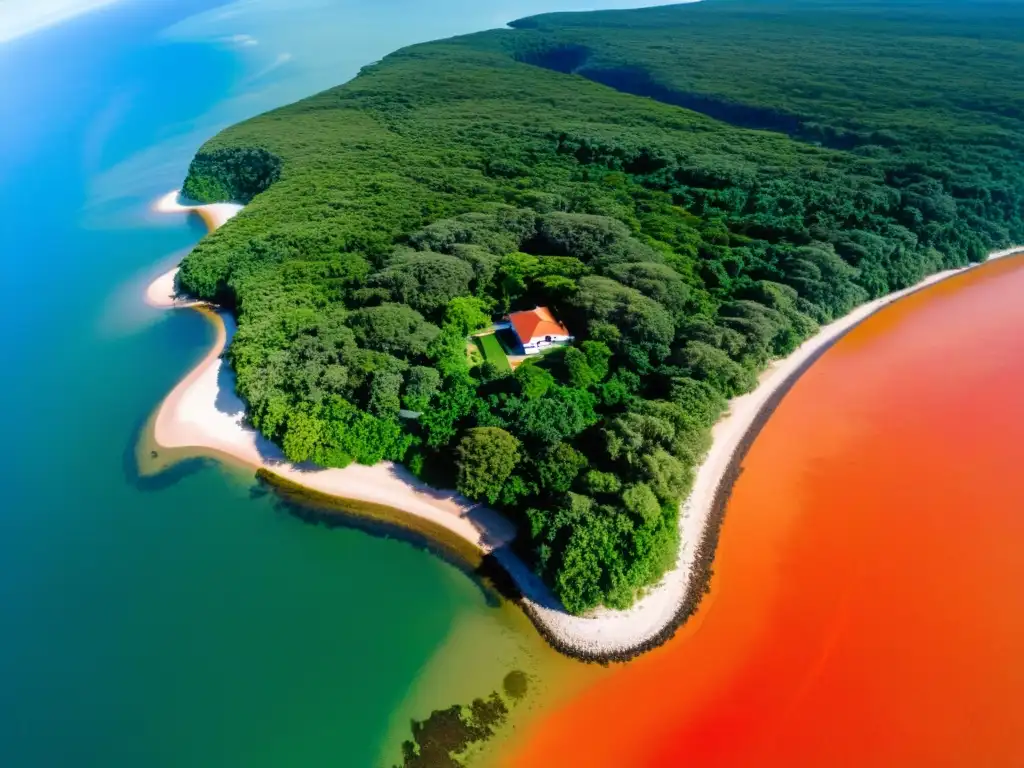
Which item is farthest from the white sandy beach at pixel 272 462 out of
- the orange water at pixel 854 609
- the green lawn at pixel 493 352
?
the orange water at pixel 854 609

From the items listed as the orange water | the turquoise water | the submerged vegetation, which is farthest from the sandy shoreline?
the submerged vegetation

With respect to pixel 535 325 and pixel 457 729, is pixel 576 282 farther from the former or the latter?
pixel 457 729

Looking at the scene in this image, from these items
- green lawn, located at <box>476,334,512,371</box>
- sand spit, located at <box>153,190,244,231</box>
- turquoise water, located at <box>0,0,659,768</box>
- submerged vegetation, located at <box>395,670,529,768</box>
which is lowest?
submerged vegetation, located at <box>395,670,529,768</box>

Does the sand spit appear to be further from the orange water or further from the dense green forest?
the orange water

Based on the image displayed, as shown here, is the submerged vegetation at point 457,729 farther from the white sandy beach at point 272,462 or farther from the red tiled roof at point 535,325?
the red tiled roof at point 535,325

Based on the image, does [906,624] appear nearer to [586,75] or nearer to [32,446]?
[32,446]

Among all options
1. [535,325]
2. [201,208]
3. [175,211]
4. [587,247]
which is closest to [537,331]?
[535,325]
